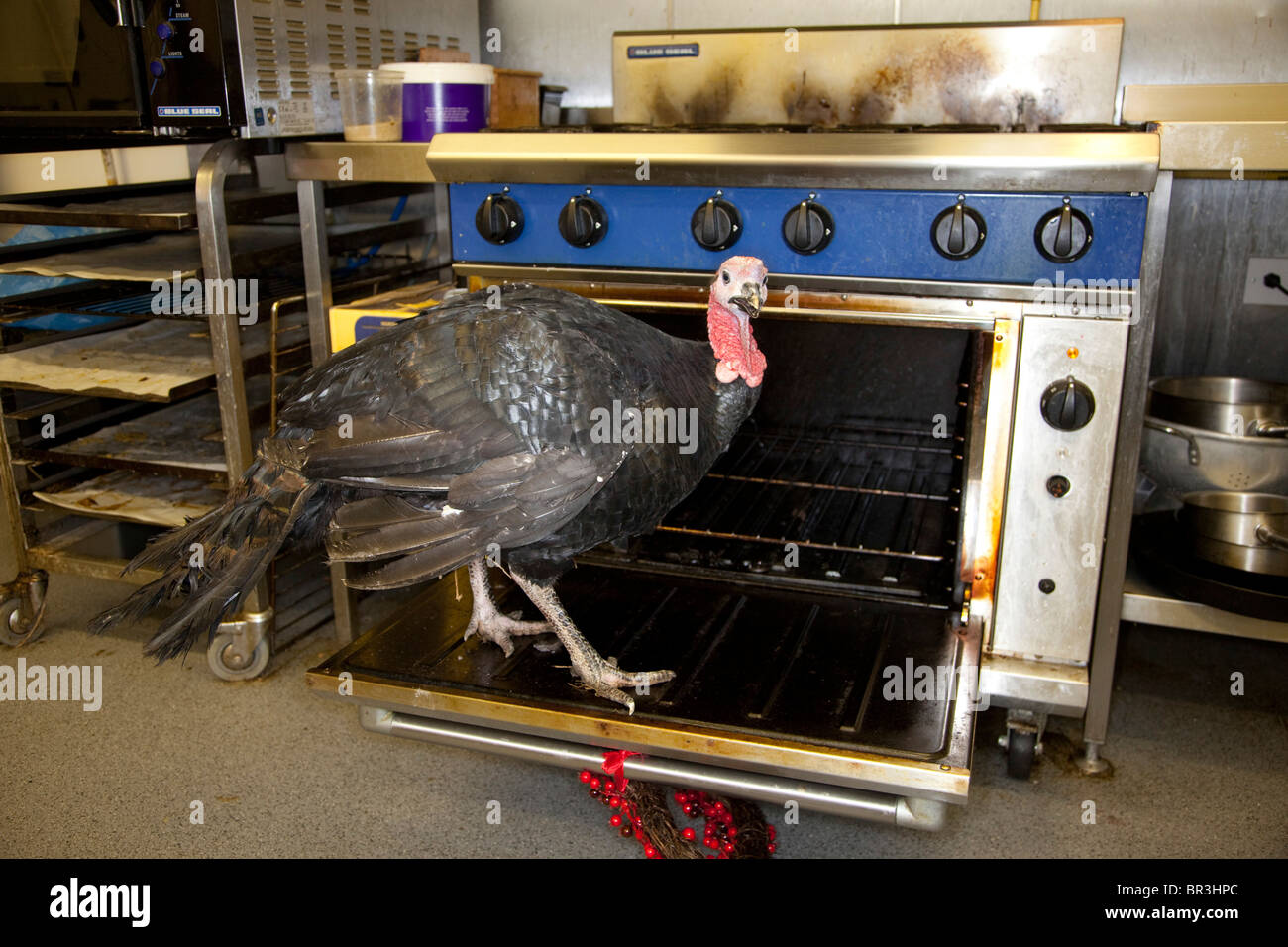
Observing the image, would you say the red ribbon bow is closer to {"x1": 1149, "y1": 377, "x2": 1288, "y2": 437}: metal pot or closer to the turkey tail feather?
the turkey tail feather

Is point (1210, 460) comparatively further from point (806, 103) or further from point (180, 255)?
point (180, 255)

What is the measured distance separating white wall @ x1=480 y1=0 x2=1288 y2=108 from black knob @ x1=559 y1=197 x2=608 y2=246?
979 mm

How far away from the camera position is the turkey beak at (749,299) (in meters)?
1.55

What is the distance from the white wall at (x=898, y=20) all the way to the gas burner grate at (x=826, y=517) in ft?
3.21

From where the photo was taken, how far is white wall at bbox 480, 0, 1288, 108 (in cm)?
229

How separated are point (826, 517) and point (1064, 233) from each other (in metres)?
0.76

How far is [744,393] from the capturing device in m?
1.63

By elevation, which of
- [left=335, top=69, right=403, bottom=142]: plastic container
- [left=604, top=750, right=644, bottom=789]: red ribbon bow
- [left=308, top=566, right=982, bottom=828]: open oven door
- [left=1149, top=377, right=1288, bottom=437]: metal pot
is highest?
[left=335, top=69, right=403, bottom=142]: plastic container

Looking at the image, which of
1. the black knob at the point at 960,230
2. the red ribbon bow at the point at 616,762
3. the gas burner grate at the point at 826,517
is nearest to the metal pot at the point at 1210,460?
the gas burner grate at the point at 826,517

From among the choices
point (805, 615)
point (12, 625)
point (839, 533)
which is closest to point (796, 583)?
point (805, 615)

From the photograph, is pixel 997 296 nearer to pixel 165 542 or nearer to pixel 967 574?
pixel 967 574


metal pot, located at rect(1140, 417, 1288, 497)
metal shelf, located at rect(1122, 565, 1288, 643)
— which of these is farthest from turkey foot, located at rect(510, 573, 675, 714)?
metal pot, located at rect(1140, 417, 1288, 497)

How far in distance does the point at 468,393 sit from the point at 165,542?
1.96ft

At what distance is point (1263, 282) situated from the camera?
2416 millimetres
